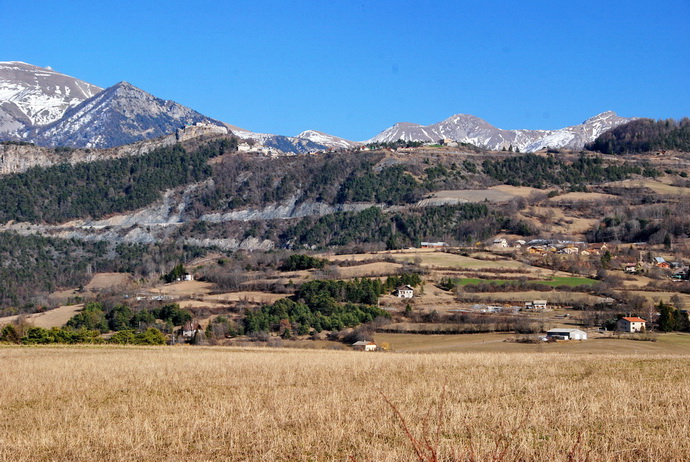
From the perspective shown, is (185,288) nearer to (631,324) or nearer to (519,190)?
(631,324)

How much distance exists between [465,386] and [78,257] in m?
146

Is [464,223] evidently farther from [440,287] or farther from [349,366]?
[349,366]

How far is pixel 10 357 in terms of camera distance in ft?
118

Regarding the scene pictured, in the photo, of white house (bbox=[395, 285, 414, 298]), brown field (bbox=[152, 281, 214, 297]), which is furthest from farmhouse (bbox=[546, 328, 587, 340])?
brown field (bbox=[152, 281, 214, 297])

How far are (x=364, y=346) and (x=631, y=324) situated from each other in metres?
20.7

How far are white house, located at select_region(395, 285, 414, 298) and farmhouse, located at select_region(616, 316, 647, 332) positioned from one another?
81.8 ft

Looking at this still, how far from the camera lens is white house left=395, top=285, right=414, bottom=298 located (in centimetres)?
7881

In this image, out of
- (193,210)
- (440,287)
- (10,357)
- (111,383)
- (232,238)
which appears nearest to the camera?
(111,383)

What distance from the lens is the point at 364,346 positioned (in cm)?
5459

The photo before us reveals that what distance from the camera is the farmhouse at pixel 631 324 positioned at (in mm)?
57031

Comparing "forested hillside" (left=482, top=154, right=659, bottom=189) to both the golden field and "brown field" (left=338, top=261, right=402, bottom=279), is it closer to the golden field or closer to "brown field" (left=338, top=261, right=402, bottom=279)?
"brown field" (left=338, top=261, right=402, bottom=279)

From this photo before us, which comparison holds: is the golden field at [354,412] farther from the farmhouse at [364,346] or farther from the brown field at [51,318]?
the brown field at [51,318]

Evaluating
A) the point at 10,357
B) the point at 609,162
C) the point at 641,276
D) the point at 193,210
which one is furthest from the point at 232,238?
the point at 10,357

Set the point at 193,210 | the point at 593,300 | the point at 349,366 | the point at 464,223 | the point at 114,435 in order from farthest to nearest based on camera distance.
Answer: the point at 193,210
the point at 464,223
the point at 593,300
the point at 349,366
the point at 114,435
